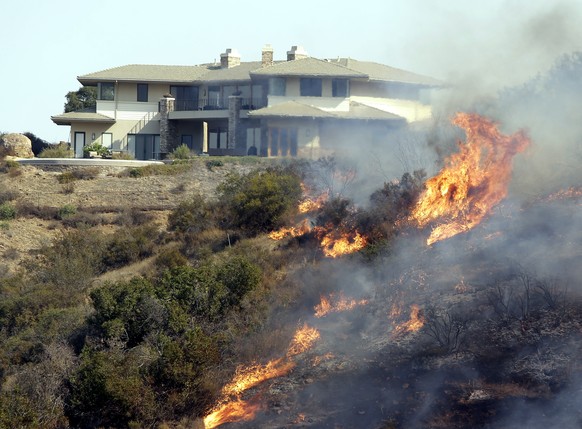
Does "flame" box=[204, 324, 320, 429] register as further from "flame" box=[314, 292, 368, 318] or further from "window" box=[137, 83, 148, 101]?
"window" box=[137, 83, 148, 101]

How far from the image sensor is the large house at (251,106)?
175 ft

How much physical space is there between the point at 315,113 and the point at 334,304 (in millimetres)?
21688

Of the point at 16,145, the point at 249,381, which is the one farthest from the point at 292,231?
the point at 16,145

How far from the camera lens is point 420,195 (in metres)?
38.0

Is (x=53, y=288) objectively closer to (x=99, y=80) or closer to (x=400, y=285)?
(x=400, y=285)

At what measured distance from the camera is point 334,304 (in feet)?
108

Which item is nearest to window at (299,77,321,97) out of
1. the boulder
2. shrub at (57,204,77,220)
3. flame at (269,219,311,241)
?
shrub at (57,204,77,220)

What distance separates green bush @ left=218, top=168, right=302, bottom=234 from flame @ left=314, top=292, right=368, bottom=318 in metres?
9.99

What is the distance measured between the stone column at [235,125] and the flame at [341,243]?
18.0 meters

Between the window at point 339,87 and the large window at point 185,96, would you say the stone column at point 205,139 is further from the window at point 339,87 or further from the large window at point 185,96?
the window at point 339,87

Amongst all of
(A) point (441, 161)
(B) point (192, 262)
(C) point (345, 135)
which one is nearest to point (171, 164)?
(C) point (345, 135)

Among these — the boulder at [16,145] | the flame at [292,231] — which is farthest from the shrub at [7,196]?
the flame at [292,231]

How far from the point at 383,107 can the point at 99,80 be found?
1617 cm

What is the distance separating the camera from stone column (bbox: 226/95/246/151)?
2231 inches
